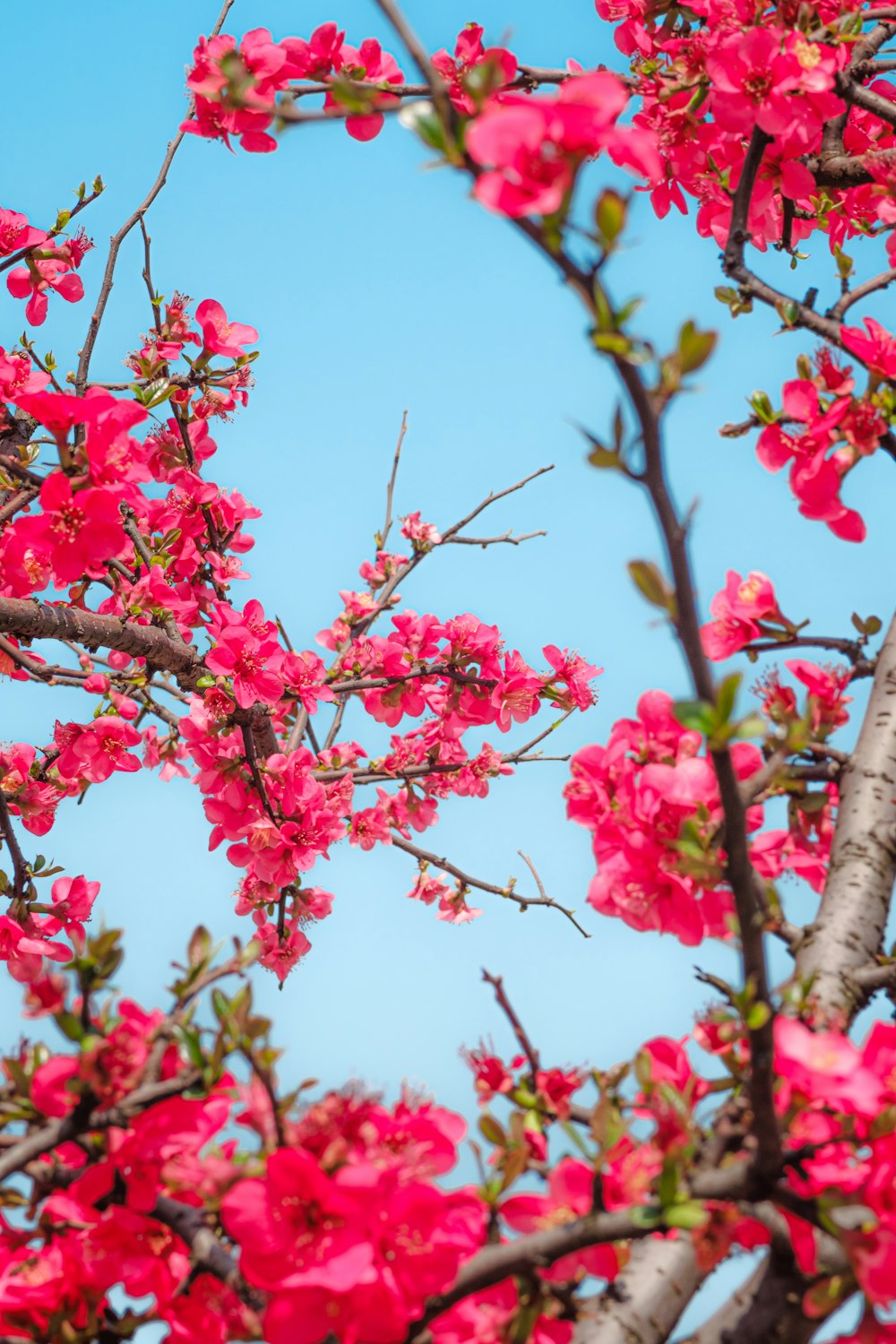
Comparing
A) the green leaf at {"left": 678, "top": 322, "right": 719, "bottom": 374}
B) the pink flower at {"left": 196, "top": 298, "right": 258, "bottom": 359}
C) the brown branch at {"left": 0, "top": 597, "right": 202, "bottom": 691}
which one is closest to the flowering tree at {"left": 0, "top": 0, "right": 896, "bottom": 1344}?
the green leaf at {"left": 678, "top": 322, "right": 719, "bottom": 374}

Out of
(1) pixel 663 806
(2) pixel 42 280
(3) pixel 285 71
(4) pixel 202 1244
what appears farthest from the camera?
(2) pixel 42 280

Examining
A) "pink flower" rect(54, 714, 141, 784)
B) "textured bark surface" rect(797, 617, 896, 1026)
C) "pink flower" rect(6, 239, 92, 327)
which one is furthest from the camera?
"pink flower" rect(6, 239, 92, 327)

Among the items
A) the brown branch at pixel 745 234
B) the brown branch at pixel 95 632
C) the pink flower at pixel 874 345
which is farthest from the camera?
the brown branch at pixel 95 632

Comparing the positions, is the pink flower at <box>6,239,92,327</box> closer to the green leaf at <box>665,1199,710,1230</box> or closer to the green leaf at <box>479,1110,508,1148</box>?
the green leaf at <box>479,1110,508,1148</box>

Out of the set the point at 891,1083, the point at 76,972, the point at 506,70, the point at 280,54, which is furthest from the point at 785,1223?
the point at 280,54

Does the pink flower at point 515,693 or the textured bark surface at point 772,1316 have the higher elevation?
the pink flower at point 515,693

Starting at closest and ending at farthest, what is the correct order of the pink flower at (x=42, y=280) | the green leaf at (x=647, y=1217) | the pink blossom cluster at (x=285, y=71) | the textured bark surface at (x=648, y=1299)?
1. the green leaf at (x=647, y=1217)
2. the textured bark surface at (x=648, y=1299)
3. the pink blossom cluster at (x=285, y=71)
4. the pink flower at (x=42, y=280)

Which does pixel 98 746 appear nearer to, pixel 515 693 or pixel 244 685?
pixel 244 685

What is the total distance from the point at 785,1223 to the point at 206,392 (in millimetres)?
3434

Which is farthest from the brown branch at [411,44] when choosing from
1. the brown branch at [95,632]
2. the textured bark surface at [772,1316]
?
the brown branch at [95,632]

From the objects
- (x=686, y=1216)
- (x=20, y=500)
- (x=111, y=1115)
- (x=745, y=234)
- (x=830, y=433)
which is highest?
(x=20, y=500)

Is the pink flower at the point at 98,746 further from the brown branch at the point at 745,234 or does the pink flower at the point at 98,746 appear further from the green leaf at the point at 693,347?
the green leaf at the point at 693,347

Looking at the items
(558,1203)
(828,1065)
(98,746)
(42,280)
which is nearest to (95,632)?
(98,746)

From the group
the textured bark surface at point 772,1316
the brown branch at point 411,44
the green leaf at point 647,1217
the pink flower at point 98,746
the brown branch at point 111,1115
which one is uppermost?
the pink flower at point 98,746
